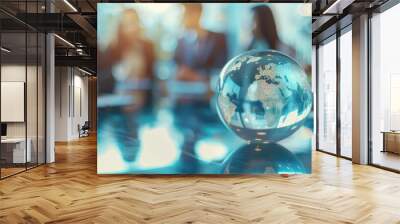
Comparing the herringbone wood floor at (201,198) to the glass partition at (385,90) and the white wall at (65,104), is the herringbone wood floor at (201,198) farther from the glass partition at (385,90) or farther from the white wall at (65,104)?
the white wall at (65,104)

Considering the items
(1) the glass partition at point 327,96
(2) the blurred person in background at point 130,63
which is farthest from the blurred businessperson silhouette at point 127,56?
(1) the glass partition at point 327,96

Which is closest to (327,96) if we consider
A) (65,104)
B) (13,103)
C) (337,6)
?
(337,6)

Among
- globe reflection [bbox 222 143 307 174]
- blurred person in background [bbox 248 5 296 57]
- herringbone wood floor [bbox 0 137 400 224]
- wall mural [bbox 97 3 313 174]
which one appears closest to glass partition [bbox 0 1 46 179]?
herringbone wood floor [bbox 0 137 400 224]

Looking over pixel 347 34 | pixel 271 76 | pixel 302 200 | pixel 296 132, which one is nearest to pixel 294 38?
pixel 271 76

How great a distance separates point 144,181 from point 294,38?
359cm

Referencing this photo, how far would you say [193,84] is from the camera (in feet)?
20.7

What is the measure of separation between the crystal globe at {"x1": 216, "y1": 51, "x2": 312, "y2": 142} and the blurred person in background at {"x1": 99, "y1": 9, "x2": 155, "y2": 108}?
50.8 inches

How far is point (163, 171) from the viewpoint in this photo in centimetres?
632

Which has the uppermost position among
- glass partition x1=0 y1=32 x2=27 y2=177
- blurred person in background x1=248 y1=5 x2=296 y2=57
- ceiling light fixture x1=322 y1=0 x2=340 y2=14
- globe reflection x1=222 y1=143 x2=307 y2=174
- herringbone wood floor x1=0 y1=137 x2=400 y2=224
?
ceiling light fixture x1=322 y1=0 x2=340 y2=14

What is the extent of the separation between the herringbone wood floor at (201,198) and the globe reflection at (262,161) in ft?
0.50

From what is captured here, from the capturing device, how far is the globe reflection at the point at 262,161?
629 cm

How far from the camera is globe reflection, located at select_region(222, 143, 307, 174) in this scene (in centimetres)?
629

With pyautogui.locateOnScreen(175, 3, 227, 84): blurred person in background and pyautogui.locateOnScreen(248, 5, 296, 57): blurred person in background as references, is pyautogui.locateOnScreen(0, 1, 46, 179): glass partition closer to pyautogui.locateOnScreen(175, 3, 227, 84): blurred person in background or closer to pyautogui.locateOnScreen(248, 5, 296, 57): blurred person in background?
pyautogui.locateOnScreen(175, 3, 227, 84): blurred person in background

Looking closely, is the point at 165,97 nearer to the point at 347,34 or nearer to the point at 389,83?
the point at 389,83
